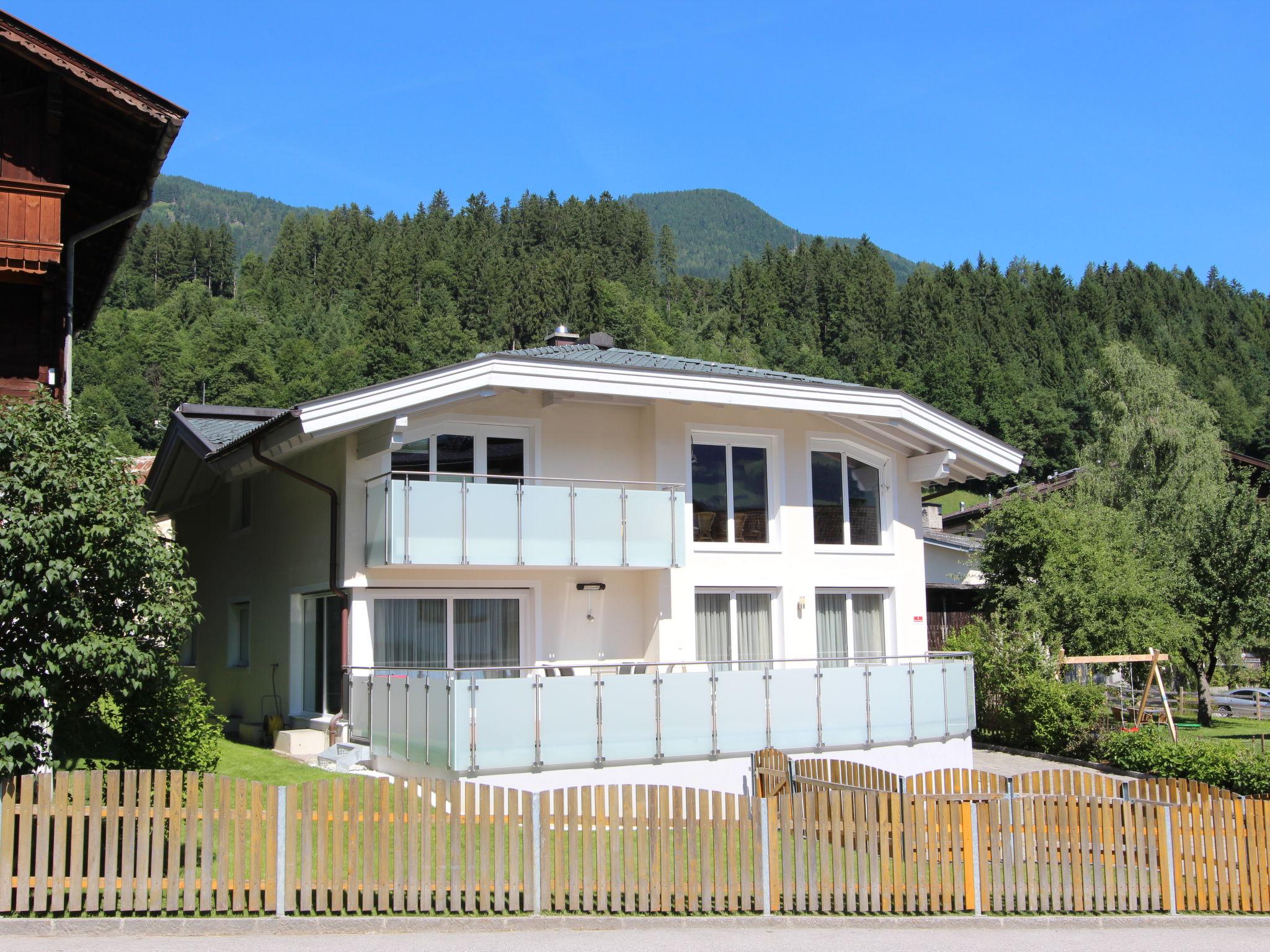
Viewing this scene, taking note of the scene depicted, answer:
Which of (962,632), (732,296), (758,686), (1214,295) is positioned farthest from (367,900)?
(1214,295)

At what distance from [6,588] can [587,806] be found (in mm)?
5179

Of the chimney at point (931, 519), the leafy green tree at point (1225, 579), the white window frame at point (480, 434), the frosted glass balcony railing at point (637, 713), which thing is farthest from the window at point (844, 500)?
the chimney at point (931, 519)

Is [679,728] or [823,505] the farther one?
[823,505]

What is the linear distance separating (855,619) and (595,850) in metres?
11.7

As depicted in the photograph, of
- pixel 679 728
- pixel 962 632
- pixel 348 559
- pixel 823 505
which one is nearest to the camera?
pixel 679 728

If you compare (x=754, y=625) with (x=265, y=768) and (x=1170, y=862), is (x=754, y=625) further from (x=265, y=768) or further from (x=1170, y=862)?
(x=1170, y=862)

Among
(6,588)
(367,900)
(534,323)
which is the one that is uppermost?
(534,323)

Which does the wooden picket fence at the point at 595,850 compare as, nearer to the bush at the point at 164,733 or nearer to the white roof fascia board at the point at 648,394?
the bush at the point at 164,733

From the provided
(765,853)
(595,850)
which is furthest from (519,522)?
(765,853)

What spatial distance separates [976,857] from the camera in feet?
37.3

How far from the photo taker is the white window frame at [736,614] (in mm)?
19734

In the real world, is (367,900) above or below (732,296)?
below

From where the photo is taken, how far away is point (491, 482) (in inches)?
723

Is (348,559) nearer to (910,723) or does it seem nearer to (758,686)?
(758,686)
